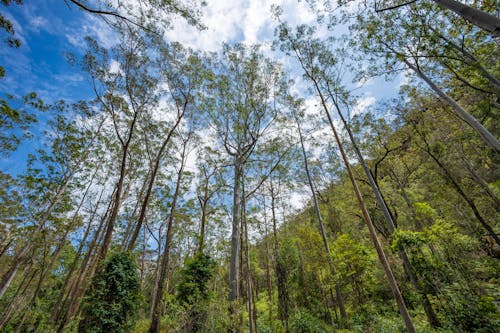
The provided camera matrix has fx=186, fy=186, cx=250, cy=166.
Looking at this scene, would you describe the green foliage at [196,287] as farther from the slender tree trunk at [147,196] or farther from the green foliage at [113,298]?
the slender tree trunk at [147,196]

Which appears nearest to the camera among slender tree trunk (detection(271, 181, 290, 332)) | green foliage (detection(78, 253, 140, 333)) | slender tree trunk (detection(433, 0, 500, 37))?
slender tree trunk (detection(433, 0, 500, 37))

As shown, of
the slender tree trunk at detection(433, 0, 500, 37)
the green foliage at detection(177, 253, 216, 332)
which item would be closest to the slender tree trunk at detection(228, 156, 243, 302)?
the green foliage at detection(177, 253, 216, 332)

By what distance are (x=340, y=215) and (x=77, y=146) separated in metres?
20.5

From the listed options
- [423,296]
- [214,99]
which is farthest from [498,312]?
[214,99]

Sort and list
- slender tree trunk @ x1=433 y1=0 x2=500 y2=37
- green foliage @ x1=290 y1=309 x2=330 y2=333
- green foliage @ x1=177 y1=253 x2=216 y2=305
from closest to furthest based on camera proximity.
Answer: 1. slender tree trunk @ x1=433 y1=0 x2=500 y2=37
2. green foliage @ x1=177 y1=253 x2=216 y2=305
3. green foliage @ x1=290 y1=309 x2=330 y2=333

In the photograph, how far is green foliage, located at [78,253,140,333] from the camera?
6.53 meters

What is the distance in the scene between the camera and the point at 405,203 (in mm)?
13750

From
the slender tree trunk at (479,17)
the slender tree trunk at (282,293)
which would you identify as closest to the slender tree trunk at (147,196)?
the slender tree trunk at (282,293)

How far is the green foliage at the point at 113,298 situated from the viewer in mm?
6527

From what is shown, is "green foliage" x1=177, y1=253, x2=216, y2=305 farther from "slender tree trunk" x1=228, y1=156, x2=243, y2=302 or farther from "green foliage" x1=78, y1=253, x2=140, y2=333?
"green foliage" x1=78, y1=253, x2=140, y2=333

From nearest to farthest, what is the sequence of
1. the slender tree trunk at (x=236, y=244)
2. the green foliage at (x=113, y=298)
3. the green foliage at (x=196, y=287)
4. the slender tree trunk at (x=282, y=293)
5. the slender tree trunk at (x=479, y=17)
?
1. the slender tree trunk at (x=479, y=17)
2. the green foliage at (x=113, y=298)
3. the green foliage at (x=196, y=287)
4. the slender tree trunk at (x=236, y=244)
5. the slender tree trunk at (x=282, y=293)

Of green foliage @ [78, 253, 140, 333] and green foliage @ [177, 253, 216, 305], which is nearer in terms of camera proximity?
green foliage @ [78, 253, 140, 333]

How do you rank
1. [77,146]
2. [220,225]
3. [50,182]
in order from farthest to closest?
[220,225]
[77,146]
[50,182]

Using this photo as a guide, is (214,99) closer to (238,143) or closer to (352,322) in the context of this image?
(238,143)
